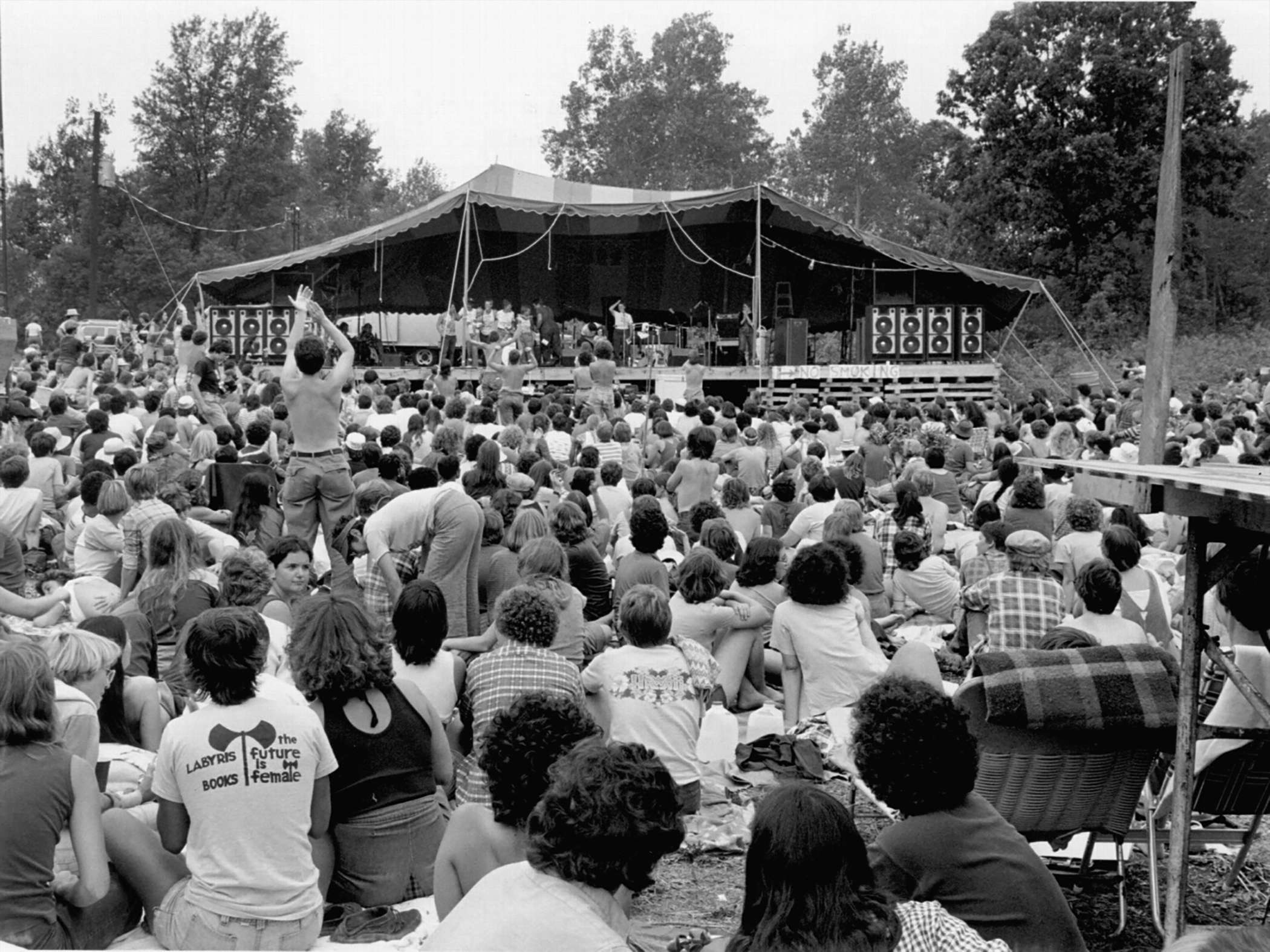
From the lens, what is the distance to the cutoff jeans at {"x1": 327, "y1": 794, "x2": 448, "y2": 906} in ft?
12.2

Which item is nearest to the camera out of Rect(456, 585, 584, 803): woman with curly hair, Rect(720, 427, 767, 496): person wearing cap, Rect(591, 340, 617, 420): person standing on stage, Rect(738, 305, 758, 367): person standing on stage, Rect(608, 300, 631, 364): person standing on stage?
Rect(456, 585, 584, 803): woman with curly hair

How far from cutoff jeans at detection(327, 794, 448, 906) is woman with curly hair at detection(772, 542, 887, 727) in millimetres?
2054

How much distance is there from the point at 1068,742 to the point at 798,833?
1.91 m

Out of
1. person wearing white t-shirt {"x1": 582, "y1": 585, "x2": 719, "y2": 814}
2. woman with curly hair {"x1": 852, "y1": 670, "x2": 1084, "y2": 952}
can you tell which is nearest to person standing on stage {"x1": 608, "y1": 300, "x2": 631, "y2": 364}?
person wearing white t-shirt {"x1": 582, "y1": 585, "x2": 719, "y2": 814}

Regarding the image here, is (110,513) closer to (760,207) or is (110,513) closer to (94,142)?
(760,207)

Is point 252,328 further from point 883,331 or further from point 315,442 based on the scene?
point 315,442

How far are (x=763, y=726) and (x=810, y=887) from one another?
3731 millimetres

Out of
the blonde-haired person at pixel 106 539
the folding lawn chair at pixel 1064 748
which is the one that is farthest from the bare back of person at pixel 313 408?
the folding lawn chair at pixel 1064 748

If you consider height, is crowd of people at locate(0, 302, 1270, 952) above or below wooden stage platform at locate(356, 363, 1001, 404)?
below

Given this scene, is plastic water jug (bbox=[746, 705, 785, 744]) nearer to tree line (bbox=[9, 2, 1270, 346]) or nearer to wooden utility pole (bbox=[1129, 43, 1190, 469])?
wooden utility pole (bbox=[1129, 43, 1190, 469])

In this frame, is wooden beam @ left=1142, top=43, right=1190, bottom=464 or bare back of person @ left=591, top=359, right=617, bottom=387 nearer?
wooden beam @ left=1142, top=43, right=1190, bottom=464

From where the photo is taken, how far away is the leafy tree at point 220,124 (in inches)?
2010

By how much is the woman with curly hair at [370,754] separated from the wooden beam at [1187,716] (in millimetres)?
2035

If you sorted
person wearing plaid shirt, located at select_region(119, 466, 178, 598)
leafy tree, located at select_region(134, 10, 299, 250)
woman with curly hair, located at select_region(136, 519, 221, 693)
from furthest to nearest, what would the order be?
leafy tree, located at select_region(134, 10, 299, 250) → person wearing plaid shirt, located at select_region(119, 466, 178, 598) → woman with curly hair, located at select_region(136, 519, 221, 693)
